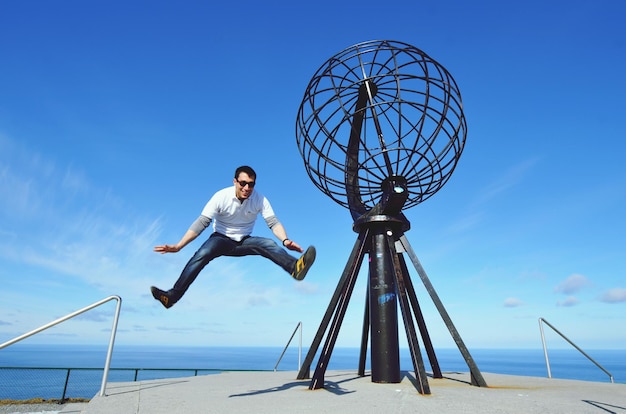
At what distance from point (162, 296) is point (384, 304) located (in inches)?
154

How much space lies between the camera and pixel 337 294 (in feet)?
22.7

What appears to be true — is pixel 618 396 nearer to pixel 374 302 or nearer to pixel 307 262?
pixel 374 302

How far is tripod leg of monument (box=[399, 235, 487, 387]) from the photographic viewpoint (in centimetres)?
631

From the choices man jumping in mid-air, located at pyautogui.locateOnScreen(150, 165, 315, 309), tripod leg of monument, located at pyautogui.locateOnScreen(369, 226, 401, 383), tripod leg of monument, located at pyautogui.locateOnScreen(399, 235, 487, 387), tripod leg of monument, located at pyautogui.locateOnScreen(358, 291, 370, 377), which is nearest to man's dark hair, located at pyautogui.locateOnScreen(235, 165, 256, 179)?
man jumping in mid-air, located at pyautogui.locateOnScreen(150, 165, 315, 309)

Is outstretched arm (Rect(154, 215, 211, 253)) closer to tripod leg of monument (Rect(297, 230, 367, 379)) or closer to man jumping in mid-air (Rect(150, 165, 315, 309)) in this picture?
man jumping in mid-air (Rect(150, 165, 315, 309))

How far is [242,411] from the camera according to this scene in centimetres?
418

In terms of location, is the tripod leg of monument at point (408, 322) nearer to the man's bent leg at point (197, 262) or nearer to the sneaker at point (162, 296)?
the man's bent leg at point (197, 262)

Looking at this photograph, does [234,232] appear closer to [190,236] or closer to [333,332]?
[190,236]

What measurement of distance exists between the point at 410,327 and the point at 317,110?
448 centimetres

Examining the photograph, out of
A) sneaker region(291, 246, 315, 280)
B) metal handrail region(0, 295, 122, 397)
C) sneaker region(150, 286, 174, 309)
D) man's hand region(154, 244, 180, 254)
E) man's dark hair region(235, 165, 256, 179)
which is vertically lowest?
metal handrail region(0, 295, 122, 397)

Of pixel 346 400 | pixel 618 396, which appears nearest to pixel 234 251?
pixel 346 400

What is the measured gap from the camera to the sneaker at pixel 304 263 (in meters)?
4.74

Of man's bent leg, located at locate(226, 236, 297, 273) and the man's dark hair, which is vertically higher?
the man's dark hair

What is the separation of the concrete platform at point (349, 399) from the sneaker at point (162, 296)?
1.31 meters
